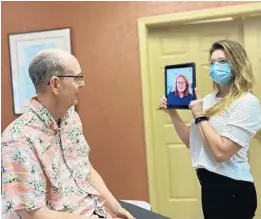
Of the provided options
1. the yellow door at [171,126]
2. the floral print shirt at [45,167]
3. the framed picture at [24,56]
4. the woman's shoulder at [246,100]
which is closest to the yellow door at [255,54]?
the yellow door at [171,126]

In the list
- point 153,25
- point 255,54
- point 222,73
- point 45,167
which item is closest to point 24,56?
point 153,25

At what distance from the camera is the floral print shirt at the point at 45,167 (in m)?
1.24

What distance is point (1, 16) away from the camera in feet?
10.6

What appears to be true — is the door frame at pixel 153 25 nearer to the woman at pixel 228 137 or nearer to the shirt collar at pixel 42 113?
the woman at pixel 228 137

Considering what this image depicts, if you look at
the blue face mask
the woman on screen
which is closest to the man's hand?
the woman on screen

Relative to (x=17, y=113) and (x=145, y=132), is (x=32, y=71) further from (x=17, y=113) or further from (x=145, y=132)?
(x=17, y=113)

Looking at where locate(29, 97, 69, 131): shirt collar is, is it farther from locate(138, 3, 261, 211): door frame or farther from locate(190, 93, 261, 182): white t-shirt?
locate(138, 3, 261, 211): door frame

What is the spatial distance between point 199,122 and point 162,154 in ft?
4.59

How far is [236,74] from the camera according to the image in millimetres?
1734

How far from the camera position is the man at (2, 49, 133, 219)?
1245mm

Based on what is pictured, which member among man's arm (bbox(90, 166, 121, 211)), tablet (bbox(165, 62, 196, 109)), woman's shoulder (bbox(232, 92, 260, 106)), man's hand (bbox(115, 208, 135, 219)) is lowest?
man's hand (bbox(115, 208, 135, 219))

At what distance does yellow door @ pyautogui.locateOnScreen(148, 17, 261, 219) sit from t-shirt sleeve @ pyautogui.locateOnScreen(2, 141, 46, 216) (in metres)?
1.85

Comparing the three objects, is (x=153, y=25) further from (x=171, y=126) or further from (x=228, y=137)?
(x=228, y=137)

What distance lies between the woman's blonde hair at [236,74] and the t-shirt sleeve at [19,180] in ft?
2.94
